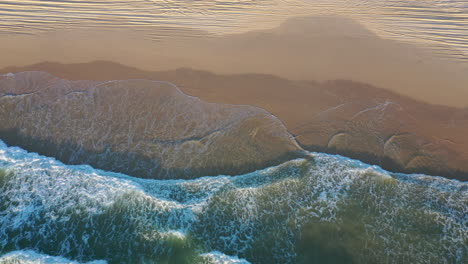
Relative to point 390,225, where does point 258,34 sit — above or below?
above

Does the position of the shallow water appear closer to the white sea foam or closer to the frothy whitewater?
the frothy whitewater

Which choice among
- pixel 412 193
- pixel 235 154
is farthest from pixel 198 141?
pixel 412 193

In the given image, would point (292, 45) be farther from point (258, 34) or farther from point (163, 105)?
point (163, 105)

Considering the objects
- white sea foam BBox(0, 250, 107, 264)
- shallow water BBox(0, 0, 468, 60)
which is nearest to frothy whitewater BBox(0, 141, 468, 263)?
white sea foam BBox(0, 250, 107, 264)

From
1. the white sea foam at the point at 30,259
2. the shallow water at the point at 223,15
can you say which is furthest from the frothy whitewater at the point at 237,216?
Answer: the shallow water at the point at 223,15

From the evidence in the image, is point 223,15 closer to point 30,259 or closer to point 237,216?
point 237,216

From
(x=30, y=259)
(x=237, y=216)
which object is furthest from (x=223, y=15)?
(x=30, y=259)
